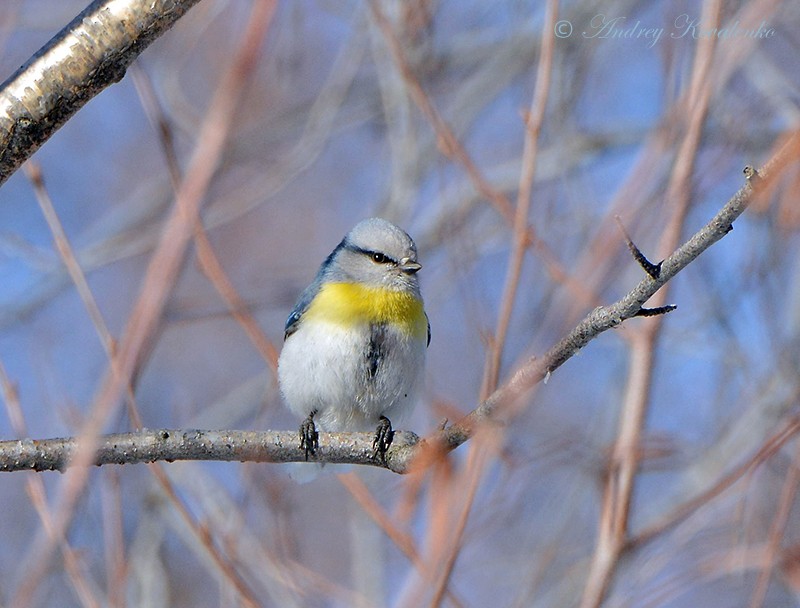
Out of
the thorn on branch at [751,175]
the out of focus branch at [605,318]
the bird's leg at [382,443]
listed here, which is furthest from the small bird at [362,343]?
the thorn on branch at [751,175]

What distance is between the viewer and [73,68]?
2125 millimetres

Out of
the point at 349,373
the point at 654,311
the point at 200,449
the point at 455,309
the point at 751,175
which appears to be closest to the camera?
the point at 751,175

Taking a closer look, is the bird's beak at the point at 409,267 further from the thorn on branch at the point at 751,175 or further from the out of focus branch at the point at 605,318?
the thorn on branch at the point at 751,175

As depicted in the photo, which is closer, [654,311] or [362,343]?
[654,311]

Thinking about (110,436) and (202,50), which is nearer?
(110,436)

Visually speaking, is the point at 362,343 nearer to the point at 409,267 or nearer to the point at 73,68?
the point at 409,267

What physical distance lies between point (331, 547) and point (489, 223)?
3071 mm

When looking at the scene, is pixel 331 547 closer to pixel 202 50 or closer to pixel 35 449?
pixel 202 50

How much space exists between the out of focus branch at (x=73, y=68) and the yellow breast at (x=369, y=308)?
1711 millimetres

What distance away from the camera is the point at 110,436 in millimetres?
2504

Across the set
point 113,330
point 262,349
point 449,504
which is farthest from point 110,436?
point 113,330

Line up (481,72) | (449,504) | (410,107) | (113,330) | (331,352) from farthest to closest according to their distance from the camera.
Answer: (113,330)
(481,72)
(410,107)
(331,352)
(449,504)

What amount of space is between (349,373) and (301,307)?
1.79ft

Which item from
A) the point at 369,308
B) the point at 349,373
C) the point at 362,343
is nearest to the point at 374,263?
the point at 369,308
